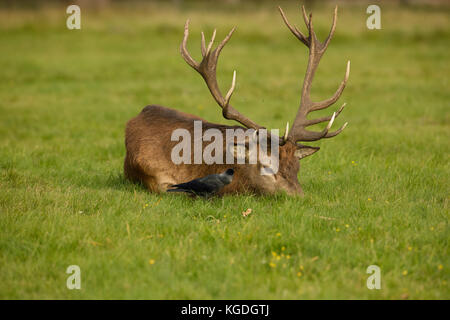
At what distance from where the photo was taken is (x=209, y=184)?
6031mm

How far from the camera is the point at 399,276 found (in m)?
4.54

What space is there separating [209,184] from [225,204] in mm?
281

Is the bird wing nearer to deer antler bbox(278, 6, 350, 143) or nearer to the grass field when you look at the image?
the grass field

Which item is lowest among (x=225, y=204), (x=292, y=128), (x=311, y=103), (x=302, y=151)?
(x=225, y=204)

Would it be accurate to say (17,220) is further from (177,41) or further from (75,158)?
(177,41)

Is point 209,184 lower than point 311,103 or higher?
lower

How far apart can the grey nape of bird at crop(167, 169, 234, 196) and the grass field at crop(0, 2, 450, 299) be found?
0.54 feet
